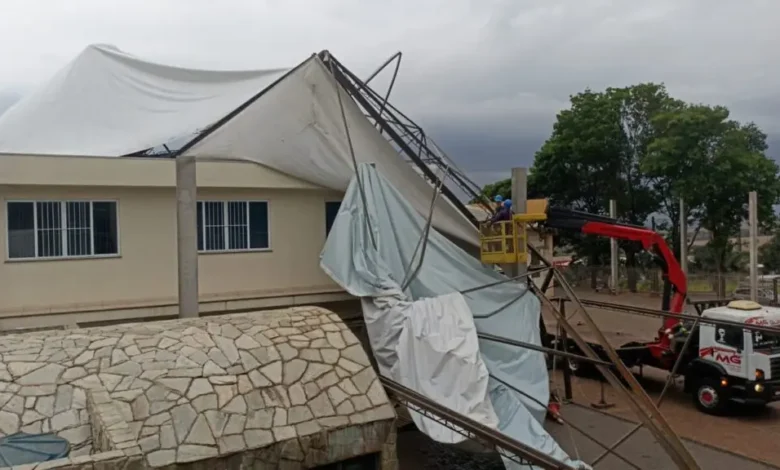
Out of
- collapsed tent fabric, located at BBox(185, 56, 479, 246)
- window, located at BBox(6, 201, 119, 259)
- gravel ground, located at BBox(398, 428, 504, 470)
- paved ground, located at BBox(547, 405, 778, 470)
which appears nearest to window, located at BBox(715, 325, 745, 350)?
paved ground, located at BBox(547, 405, 778, 470)

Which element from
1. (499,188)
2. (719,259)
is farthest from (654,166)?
(499,188)

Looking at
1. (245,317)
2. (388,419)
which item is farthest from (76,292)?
(388,419)

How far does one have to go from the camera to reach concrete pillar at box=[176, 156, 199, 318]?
11.8 m

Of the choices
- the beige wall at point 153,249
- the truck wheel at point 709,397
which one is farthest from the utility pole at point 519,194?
the truck wheel at point 709,397

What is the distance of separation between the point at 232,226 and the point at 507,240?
565cm

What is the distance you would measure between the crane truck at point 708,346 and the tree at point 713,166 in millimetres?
15664

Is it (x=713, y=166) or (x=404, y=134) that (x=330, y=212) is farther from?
(x=713, y=166)

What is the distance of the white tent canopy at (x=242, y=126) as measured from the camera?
45.8 feet

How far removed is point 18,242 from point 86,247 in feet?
3.63

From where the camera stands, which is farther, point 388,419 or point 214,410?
point 388,419

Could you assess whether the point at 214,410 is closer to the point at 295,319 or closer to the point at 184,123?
the point at 295,319

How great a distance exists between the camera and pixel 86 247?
40.7 feet

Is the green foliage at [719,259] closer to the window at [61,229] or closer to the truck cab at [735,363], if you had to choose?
the truck cab at [735,363]

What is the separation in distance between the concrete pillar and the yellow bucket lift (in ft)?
19.2
